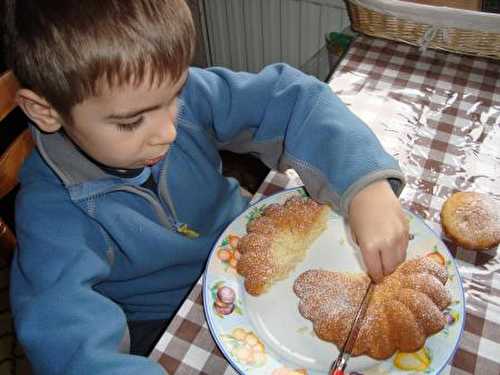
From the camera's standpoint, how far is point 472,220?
74 centimetres

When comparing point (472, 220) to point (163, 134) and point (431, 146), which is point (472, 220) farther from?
point (163, 134)

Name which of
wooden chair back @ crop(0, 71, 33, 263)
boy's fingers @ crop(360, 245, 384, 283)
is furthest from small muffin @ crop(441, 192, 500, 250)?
wooden chair back @ crop(0, 71, 33, 263)

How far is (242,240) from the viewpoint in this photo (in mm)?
755

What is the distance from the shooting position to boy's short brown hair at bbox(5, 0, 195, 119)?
22.1 inches

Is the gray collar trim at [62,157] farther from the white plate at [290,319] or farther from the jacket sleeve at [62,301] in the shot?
the white plate at [290,319]

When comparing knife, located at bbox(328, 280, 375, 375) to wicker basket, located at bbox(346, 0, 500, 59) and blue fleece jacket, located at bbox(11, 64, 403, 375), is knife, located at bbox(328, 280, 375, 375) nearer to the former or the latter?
blue fleece jacket, located at bbox(11, 64, 403, 375)

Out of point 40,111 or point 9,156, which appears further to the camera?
point 9,156

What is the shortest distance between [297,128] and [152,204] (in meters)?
0.30

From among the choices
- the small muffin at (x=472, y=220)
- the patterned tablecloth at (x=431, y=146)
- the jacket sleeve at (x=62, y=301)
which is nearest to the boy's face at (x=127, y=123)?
the jacket sleeve at (x=62, y=301)

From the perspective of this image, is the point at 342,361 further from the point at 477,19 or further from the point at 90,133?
the point at 477,19

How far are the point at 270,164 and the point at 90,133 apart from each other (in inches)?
15.0

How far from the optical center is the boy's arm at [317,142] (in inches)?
27.2

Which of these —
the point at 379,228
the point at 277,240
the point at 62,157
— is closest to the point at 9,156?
the point at 62,157

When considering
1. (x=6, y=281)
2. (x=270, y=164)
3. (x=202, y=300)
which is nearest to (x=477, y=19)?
(x=270, y=164)
